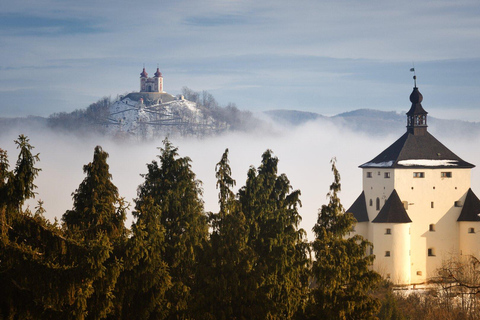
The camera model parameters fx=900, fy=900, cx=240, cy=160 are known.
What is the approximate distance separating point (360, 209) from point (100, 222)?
156 ft

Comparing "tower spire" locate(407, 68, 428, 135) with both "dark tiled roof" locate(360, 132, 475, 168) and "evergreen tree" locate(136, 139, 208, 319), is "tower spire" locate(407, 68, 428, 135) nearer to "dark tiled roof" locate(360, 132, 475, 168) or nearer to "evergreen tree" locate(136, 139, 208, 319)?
"dark tiled roof" locate(360, 132, 475, 168)

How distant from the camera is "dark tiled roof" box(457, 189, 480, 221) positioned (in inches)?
2852

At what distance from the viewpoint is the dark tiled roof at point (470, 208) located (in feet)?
238

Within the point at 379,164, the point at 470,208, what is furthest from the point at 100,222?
the point at 470,208

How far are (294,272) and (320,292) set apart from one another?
1.05m

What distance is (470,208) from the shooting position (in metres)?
72.8

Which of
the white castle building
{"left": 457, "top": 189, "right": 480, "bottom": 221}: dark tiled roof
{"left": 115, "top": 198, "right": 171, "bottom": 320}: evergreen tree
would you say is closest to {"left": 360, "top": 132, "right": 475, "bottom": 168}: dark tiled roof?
the white castle building

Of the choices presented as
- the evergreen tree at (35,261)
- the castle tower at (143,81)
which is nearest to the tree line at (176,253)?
the evergreen tree at (35,261)

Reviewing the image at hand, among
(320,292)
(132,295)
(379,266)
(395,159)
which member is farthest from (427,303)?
(132,295)

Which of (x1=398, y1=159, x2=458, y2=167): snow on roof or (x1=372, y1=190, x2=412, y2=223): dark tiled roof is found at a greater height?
(x1=398, y1=159, x2=458, y2=167): snow on roof

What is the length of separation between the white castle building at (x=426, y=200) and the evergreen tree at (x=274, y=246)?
39754 millimetres

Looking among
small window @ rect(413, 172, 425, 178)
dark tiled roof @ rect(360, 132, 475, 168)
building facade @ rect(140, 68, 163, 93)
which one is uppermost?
building facade @ rect(140, 68, 163, 93)

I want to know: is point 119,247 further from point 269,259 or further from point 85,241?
point 269,259

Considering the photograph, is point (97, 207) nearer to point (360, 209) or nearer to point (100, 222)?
point (100, 222)
